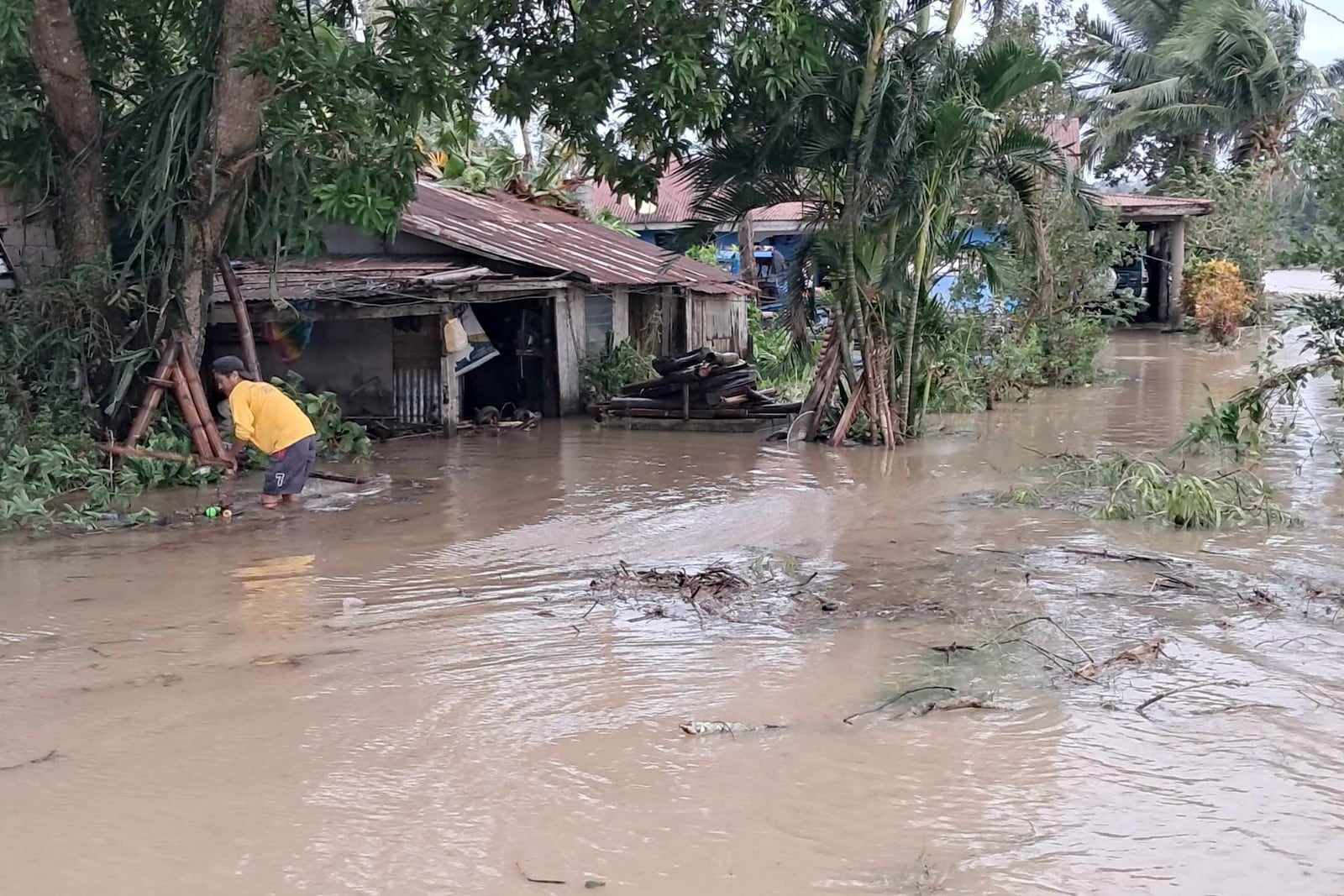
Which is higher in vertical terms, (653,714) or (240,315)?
(240,315)

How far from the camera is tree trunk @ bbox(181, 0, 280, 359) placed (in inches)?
449

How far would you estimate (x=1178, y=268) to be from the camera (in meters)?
29.5

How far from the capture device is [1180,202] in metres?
27.7

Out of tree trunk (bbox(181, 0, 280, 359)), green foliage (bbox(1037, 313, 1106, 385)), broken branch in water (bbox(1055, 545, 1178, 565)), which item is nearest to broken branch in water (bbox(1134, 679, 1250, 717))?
broken branch in water (bbox(1055, 545, 1178, 565))

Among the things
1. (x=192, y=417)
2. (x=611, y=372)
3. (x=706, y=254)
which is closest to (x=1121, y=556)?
(x=192, y=417)

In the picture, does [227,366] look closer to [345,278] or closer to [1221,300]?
[345,278]

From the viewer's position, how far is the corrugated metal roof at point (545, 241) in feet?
52.6

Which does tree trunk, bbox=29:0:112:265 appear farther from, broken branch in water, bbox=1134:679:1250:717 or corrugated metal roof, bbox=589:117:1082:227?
corrugated metal roof, bbox=589:117:1082:227

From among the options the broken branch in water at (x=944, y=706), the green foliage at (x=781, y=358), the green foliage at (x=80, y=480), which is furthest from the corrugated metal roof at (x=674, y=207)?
the broken branch in water at (x=944, y=706)

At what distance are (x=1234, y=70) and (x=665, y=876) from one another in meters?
30.0

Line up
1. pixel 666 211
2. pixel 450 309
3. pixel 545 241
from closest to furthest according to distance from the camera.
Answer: pixel 450 309, pixel 545 241, pixel 666 211

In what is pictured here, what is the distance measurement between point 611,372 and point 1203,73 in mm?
19347

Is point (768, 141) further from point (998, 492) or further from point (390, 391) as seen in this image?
point (390, 391)

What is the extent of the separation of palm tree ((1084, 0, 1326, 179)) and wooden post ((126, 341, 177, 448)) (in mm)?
24703
